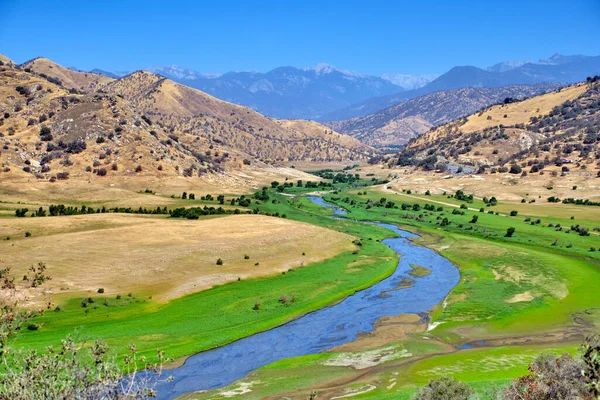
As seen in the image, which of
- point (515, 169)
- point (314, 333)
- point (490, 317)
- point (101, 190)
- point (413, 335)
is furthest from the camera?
point (515, 169)

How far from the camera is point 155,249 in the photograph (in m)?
64.9

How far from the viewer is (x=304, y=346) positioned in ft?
138

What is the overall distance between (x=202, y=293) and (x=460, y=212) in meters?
74.4

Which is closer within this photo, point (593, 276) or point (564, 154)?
point (593, 276)

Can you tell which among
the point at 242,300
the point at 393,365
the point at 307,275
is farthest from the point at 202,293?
the point at 393,365

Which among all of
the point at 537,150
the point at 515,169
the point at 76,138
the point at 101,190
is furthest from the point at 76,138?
the point at 537,150

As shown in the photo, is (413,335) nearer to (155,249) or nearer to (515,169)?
(155,249)

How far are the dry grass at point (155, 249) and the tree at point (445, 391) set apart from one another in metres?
33.0

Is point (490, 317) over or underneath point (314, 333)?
→ over

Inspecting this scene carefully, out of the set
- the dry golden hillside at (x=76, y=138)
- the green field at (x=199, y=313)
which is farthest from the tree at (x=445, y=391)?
the dry golden hillside at (x=76, y=138)

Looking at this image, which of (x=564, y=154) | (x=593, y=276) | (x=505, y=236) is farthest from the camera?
(x=564, y=154)

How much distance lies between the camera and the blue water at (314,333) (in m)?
35.9

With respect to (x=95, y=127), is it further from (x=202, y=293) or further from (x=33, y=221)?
(x=202, y=293)

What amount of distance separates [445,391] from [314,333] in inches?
829
